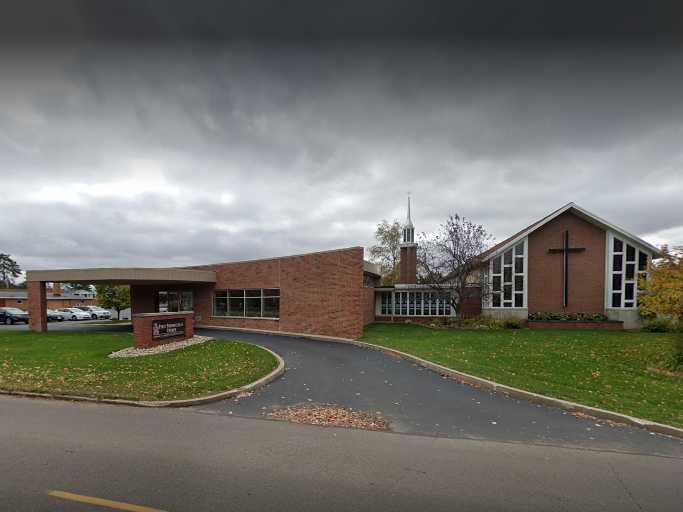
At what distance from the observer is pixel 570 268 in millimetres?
23047

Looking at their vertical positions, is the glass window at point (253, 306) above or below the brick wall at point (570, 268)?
below

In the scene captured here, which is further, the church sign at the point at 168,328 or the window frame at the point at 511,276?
the window frame at the point at 511,276

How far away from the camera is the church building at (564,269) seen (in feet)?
72.4

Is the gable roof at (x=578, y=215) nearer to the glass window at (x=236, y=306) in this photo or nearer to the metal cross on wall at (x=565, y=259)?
the metal cross on wall at (x=565, y=259)

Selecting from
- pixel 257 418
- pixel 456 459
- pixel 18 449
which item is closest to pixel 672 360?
pixel 456 459

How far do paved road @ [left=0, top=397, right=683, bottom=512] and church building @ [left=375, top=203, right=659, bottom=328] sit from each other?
18.5 metres

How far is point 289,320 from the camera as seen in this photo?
746 inches

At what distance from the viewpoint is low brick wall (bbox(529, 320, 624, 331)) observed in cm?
2073

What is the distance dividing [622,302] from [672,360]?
14.3 meters

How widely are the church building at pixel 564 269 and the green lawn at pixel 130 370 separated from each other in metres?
15.6

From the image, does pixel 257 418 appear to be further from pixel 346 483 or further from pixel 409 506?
pixel 409 506

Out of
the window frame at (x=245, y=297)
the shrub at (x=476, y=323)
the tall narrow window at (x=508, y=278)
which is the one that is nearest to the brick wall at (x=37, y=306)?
the window frame at (x=245, y=297)

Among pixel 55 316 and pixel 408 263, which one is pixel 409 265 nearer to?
pixel 408 263

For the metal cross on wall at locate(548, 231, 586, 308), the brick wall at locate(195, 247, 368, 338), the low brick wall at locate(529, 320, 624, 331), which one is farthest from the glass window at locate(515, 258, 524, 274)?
the brick wall at locate(195, 247, 368, 338)
